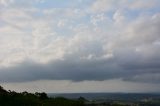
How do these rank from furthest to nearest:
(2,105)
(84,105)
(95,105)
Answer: (95,105), (84,105), (2,105)

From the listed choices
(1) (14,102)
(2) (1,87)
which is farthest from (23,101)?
(2) (1,87)

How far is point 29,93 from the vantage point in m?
79.4

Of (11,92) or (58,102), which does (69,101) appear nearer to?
(58,102)

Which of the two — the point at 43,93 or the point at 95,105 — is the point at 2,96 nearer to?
the point at 43,93

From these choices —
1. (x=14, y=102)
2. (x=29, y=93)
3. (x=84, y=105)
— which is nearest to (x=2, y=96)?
(x=14, y=102)

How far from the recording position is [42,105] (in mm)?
68938

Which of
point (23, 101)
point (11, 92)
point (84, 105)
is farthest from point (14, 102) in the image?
point (84, 105)

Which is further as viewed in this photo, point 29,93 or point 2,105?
point 29,93

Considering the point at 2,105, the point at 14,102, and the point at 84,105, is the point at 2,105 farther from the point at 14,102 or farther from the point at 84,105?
the point at 84,105

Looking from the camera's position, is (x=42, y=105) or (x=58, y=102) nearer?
(x=42, y=105)

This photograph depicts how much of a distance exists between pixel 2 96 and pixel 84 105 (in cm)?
1434

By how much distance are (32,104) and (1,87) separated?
13286mm

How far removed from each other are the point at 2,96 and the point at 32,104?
6.25m

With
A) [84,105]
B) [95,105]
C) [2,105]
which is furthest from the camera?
[95,105]
